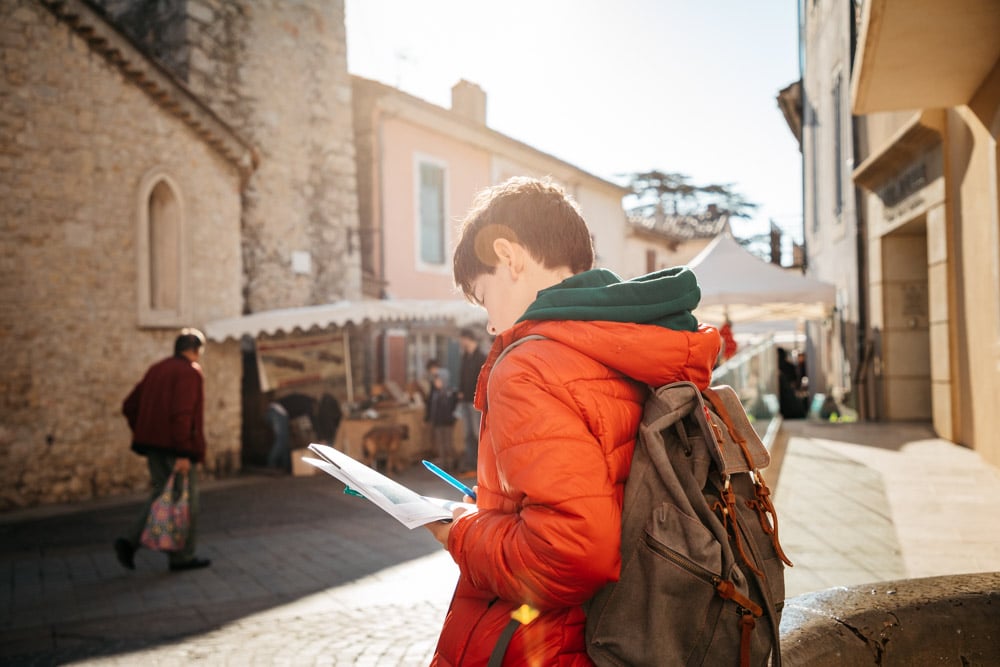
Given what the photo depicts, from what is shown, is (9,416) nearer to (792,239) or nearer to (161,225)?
(161,225)

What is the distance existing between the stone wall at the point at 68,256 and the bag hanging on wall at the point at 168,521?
4.14 metres

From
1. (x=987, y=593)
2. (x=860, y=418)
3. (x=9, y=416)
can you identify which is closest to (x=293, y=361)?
(x=9, y=416)

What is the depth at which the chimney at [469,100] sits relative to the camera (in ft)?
71.2

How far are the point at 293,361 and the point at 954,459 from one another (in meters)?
8.81

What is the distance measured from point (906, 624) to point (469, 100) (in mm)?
20930

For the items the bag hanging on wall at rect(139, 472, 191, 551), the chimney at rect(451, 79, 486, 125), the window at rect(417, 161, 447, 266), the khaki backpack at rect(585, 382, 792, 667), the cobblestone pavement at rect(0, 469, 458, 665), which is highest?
the chimney at rect(451, 79, 486, 125)

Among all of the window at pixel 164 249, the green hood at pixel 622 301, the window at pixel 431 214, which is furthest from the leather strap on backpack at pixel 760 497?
the window at pixel 431 214

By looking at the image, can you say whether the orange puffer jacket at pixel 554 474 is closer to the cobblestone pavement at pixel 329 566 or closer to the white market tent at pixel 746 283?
the cobblestone pavement at pixel 329 566

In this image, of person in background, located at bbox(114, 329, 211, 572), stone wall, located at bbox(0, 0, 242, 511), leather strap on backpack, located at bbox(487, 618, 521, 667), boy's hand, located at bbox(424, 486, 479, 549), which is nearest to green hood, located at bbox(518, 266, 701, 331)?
boy's hand, located at bbox(424, 486, 479, 549)

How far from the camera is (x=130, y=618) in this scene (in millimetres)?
4949

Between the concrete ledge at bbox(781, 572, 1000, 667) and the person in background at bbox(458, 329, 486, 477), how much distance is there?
8.60 metres

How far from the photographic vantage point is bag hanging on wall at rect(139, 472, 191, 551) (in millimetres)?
5969

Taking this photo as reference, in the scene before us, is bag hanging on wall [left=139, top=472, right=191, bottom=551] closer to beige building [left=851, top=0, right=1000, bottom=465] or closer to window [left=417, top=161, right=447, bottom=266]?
beige building [left=851, top=0, right=1000, bottom=465]

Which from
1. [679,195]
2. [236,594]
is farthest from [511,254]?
[679,195]
